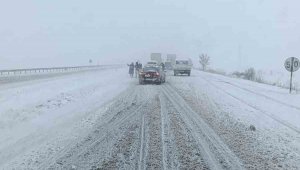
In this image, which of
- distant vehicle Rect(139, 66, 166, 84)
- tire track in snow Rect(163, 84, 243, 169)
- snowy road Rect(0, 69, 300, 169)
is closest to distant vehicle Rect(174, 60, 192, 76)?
distant vehicle Rect(139, 66, 166, 84)

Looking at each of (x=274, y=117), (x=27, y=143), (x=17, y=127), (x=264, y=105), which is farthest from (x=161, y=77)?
(x=27, y=143)

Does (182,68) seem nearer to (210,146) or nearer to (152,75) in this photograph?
(152,75)

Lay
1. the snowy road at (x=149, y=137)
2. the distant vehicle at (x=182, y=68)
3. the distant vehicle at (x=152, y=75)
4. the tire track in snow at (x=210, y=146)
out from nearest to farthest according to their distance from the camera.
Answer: the tire track in snow at (x=210, y=146) → the snowy road at (x=149, y=137) → the distant vehicle at (x=152, y=75) → the distant vehicle at (x=182, y=68)

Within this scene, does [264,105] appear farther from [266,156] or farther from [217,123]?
[266,156]

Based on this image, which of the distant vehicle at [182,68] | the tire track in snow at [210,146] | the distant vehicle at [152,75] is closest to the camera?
the tire track in snow at [210,146]

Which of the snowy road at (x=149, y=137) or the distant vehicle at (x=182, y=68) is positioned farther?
the distant vehicle at (x=182, y=68)

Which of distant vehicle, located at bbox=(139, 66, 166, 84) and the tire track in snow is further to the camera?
distant vehicle, located at bbox=(139, 66, 166, 84)

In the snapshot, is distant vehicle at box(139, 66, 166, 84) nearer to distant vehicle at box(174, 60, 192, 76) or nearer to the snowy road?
the snowy road

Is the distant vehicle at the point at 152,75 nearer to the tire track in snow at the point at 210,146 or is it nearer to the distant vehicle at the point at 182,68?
the distant vehicle at the point at 182,68

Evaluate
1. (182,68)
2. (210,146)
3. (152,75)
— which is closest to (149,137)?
(210,146)

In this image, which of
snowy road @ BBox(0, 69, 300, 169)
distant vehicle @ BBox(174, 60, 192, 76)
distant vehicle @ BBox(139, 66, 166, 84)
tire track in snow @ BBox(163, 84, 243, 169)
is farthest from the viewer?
distant vehicle @ BBox(174, 60, 192, 76)

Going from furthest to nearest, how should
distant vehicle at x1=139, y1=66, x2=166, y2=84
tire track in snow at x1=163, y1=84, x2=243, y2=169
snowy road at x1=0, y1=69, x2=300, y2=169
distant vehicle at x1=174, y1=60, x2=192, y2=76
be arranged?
distant vehicle at x1=174, y1=60, x2=192, y2=76 < distant vehicle at x1=139, y1=66, x2=166, y2=84 < snowy road at x1=0, y1=69, x2=300, y2=169 < tire track in snow at x1=163, y1=84, x2=243, y2=169

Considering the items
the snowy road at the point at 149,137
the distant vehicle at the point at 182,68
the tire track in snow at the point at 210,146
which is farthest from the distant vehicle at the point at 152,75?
the tire track in snow at the point at 210,146

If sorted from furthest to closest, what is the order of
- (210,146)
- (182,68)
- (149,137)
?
(182,68)
(149,137)
(210,146)
